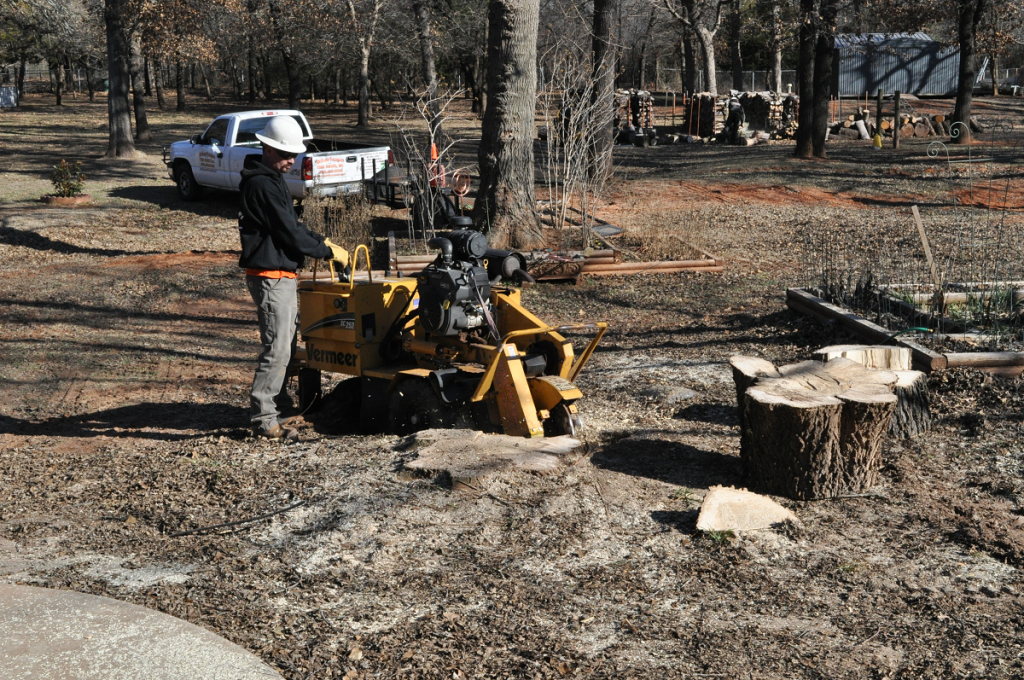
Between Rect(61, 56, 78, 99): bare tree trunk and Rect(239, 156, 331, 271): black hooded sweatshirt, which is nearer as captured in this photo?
Rect(239, 156, 331, 271): black hooded sweatshirt

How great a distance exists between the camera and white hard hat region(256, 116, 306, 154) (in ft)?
20.2

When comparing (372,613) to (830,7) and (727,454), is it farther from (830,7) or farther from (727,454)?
(830,7)

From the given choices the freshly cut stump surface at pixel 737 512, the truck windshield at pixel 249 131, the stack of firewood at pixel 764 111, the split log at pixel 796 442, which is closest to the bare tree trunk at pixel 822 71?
the stack of firewood at pixel 764 111

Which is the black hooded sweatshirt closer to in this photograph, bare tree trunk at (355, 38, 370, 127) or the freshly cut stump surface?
the freshly cut stump surface

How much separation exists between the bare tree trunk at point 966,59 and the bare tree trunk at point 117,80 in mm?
→ 21251

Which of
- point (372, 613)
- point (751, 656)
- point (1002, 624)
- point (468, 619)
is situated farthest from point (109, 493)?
point (1002, 624)

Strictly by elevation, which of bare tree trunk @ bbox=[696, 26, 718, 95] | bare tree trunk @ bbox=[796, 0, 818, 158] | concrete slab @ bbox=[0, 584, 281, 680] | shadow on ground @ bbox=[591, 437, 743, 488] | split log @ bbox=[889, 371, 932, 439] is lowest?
concrete slab @ bbox=[0, 584, 281, 680]

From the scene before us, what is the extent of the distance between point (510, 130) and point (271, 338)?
8240mm

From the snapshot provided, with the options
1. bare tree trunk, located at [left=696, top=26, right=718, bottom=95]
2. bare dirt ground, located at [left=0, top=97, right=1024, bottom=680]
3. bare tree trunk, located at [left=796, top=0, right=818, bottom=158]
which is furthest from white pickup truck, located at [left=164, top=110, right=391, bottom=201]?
bare tree trunk, located at [left=696, top=26, right=718, bottom=95]

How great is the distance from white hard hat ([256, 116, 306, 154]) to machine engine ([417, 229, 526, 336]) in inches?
41.9

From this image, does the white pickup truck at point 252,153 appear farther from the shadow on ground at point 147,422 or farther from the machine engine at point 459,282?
the machine engine at point 459,282

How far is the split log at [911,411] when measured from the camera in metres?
6.27

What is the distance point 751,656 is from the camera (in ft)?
12.5

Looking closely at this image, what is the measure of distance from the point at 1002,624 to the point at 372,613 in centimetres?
256
